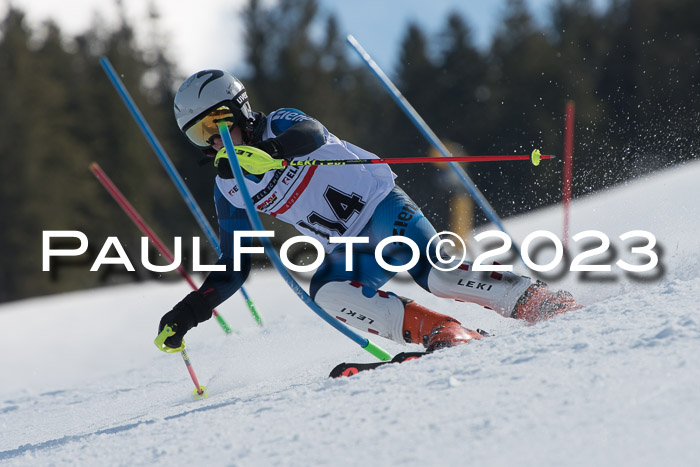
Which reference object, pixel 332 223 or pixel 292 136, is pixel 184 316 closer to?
pixel 332 223

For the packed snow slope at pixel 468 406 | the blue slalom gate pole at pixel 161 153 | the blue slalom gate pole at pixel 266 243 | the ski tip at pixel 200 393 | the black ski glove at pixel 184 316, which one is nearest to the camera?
the packed snow slope at pixel 468 406

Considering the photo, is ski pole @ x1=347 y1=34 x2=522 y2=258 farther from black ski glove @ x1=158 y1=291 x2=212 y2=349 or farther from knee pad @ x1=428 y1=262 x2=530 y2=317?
black ski glove @ x1=158 y1=291 x2=212 y2=349

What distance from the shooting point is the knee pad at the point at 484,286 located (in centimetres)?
333

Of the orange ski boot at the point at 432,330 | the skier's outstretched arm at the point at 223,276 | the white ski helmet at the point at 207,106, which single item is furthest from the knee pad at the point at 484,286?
the white ski helmet at the point at 207,106

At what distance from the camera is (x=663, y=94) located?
23203 mm

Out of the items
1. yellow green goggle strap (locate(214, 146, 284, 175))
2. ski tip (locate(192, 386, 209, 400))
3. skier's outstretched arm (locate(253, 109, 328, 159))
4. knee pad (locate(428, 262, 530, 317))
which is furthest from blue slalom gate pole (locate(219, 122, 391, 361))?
ski tip (locate(192, 386, 209, 400))

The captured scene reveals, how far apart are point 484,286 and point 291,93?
27.6m

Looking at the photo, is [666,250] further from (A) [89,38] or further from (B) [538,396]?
(A) [89,38]

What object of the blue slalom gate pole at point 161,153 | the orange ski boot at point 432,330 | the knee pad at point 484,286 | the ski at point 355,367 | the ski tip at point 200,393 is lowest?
the ski tip at point 200,393

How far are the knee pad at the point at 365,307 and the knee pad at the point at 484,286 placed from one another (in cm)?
24

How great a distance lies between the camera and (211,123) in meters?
3.48

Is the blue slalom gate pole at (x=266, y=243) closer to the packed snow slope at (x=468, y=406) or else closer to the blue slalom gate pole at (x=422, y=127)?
the packed snow slope at (x=468, y=406)

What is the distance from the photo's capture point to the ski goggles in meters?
3.47

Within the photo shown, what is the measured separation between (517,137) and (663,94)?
490cm
